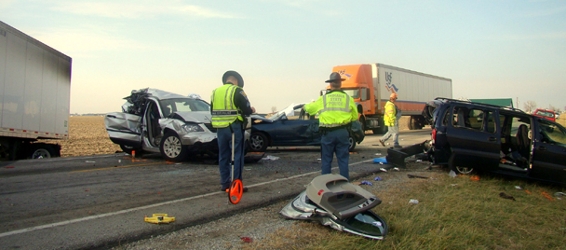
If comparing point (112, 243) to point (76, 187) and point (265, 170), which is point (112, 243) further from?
point (265, 170)

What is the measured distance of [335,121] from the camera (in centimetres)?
640

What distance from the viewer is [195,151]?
10.5 m

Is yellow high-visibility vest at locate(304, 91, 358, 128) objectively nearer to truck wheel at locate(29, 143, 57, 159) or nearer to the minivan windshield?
Result: the minivan windshield

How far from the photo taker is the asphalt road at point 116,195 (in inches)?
176

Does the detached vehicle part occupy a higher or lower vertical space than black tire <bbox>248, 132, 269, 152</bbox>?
lower

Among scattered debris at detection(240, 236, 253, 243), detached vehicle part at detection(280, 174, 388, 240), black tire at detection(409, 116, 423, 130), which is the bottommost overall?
scattered debris at detection(240, 236, 253, 243)

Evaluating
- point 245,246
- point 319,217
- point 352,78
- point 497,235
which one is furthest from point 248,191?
point 352,78

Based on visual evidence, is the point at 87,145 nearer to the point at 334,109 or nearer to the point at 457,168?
the point at 457,168

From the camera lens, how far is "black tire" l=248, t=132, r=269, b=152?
1348 cm

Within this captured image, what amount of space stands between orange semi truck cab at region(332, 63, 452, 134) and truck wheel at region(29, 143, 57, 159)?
39.7ft

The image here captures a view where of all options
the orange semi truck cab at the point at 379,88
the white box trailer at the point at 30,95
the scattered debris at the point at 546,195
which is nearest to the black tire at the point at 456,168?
the scattered debris at the point at 546,195

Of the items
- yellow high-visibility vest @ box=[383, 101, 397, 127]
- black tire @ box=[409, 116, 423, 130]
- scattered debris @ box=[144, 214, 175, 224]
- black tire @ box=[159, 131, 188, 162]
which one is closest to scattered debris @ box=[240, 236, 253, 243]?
scattered debris @ box=[144, 214, 175, 224]

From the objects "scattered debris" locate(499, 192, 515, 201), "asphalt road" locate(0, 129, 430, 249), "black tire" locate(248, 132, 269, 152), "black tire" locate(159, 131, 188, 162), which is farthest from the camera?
"black tire" locate(248, 132, 269, 152)

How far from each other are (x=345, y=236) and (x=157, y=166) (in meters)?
6.40
